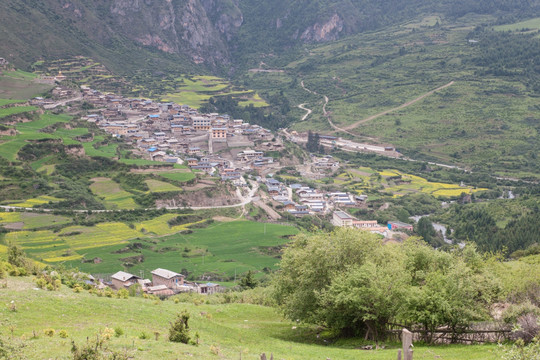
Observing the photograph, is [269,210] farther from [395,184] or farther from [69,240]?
[395,184]

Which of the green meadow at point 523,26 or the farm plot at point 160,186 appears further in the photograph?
the green meadow at point 523,26

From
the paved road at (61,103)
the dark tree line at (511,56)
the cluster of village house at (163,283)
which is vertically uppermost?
the dark tree line at (511,56)

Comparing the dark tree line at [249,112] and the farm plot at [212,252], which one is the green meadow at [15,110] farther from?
the dark tree line at [249,112]

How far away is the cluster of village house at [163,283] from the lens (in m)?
44.9

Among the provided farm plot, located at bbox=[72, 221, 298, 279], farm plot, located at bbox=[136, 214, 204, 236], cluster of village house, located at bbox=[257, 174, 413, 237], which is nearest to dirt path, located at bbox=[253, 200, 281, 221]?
cluster of village house, located at bbox=[257, 174, 413, 237]

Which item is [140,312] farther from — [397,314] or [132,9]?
[132,9]

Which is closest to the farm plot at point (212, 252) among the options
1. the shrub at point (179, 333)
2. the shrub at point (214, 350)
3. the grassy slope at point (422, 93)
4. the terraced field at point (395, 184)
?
the terraced field at point (395, 184)

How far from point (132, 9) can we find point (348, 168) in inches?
4446

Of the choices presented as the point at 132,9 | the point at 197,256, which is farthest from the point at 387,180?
the point at 132,9

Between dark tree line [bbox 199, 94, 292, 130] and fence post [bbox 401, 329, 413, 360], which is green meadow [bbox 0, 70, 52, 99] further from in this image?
fence post [bbox 401, 329, 413, 360]

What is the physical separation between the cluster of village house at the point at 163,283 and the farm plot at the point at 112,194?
19228 mm

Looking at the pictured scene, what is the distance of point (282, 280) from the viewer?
92.6ft

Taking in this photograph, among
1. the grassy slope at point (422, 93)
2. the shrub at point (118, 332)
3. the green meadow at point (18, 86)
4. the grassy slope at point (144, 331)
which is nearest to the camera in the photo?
the grassy slope at point (144, 331)

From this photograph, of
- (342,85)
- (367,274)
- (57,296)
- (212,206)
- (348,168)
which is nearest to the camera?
(57,296)
